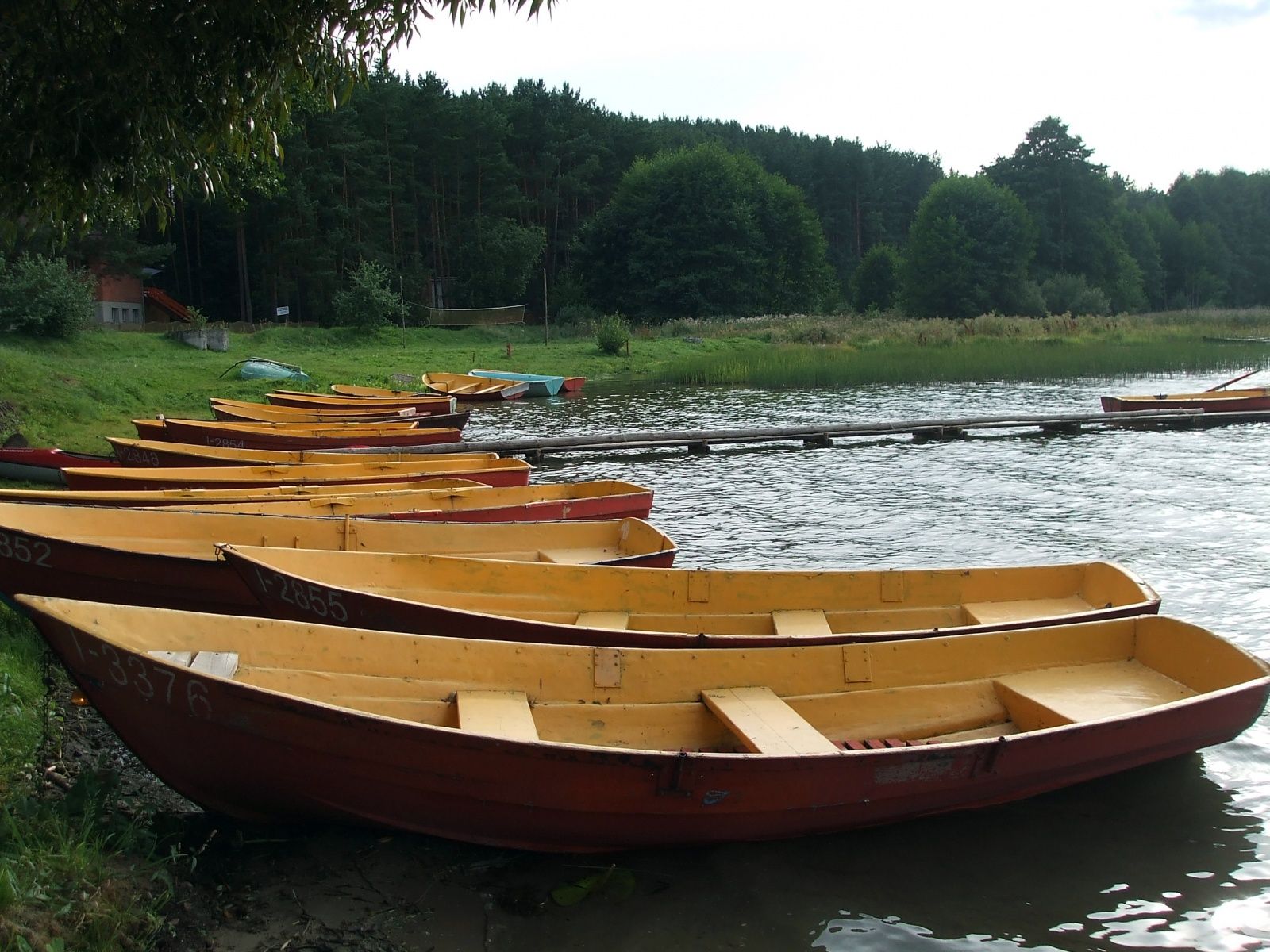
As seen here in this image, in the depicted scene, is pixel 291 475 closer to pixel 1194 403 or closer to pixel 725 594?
pixel 725 594

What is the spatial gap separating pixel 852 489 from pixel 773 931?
1131 cm

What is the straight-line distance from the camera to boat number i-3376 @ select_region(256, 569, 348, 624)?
599cm

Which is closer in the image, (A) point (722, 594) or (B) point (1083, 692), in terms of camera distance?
(B) point (1083, 692)

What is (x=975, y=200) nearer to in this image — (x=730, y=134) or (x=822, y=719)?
(x=730, y=134)

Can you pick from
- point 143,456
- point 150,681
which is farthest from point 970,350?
point 150,681

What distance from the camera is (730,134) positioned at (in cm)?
9719

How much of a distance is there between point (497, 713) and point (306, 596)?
162 centimetres

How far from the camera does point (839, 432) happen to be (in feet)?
65.5

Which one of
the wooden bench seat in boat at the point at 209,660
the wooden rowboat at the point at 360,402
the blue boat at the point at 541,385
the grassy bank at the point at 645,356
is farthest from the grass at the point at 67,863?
the blue boat at the point at 541,385

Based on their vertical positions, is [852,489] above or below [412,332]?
below

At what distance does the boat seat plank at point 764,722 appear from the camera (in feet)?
16.4

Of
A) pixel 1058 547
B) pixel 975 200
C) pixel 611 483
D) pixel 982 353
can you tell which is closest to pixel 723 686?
pixel 611 483

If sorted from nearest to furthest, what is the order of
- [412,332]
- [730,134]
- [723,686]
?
[723,686]
[412,332]
[730,134]

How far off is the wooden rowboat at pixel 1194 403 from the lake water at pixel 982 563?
2.03 feet
